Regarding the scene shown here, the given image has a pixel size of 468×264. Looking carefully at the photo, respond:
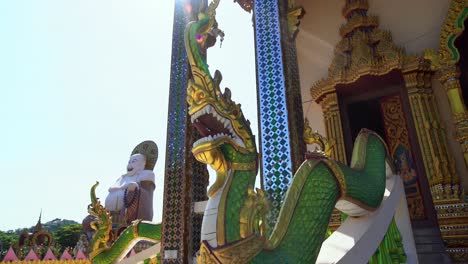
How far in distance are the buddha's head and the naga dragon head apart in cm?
825

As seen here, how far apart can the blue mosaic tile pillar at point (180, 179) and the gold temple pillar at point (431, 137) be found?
115 inches

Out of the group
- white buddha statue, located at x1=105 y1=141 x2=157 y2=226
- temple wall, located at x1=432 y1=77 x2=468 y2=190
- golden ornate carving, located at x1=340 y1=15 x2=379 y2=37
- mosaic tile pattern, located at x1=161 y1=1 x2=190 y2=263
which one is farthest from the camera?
white buddha statue, located at x1=105 y1=141 x2=157 y2=226

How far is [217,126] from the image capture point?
1428mm

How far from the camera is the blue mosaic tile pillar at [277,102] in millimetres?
2920

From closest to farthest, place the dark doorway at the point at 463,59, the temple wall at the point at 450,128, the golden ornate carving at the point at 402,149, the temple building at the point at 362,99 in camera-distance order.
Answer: the temple building at the point at 362,99 → the temple wall at the point at 450,128 → the golden ornate carving at the point at 402,149 → the dark doorway at the point at 463,59

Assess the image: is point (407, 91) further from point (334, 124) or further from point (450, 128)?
point (334, 124)

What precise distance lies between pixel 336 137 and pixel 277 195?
105 inches

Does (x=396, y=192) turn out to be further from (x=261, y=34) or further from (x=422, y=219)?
(x=422, y=219)

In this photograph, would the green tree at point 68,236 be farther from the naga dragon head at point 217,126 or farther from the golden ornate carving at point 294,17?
the naga dragon head at point 217,126

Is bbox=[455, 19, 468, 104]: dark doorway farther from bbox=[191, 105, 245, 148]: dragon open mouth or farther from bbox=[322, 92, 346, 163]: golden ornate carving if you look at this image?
bbox=[191, 105, 245, 148]: dragon open mouth

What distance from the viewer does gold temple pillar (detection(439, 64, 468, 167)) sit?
164 inches

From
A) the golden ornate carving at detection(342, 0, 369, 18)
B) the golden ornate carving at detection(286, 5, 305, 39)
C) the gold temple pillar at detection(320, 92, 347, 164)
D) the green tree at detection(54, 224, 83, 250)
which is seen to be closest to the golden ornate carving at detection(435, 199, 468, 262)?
the gold temple pillar at detection(320, 92, 347, 164)

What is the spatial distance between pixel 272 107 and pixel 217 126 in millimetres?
1850

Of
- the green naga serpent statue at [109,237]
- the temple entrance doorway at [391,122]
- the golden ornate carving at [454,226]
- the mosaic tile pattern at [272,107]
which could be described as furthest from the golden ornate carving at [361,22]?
the green naga serpent statue at [109,237]
